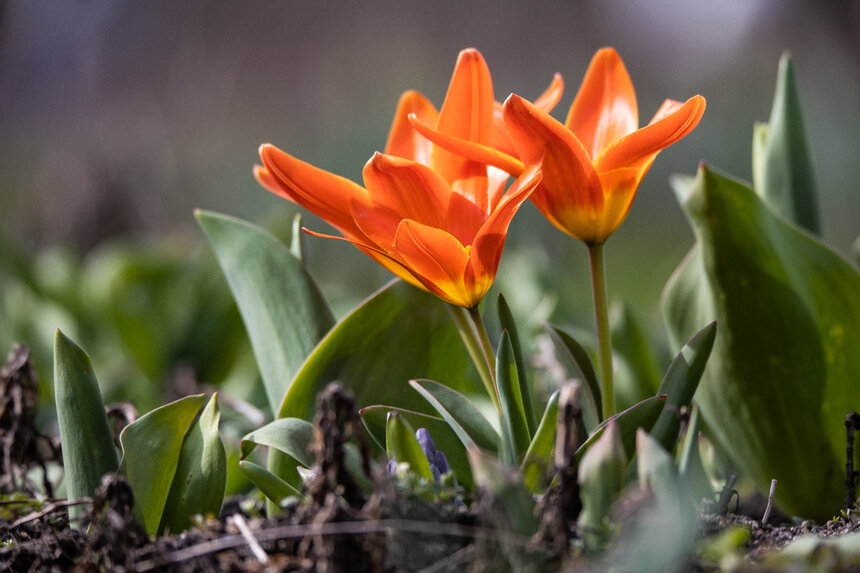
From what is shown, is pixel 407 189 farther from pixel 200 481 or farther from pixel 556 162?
pixel 200 481

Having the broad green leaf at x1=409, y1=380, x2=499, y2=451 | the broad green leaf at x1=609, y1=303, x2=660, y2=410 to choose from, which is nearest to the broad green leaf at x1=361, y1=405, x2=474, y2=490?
the broad green leaf at x1=409, y1=380, x2=499, y2=451

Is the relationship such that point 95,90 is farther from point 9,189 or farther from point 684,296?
point 684,296

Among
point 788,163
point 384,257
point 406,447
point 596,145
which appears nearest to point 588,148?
point 596,145

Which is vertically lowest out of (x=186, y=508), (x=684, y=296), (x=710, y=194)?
(x=186, y=508)

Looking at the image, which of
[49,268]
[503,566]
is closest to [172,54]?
[49,268]

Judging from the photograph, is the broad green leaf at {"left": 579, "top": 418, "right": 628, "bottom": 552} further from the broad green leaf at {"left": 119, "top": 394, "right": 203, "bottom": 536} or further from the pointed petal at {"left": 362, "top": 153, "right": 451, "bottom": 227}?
the broad green leaf at {"left": 119, "top": 394, "right": 203, "bottom": 536}

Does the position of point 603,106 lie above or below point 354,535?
above

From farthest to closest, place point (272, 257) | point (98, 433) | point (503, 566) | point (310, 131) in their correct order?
point (310, 131), point (272, 257), point (98, 433), point (503, 566)

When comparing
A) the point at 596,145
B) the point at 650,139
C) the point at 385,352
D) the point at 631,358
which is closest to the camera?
the point at 650,139
